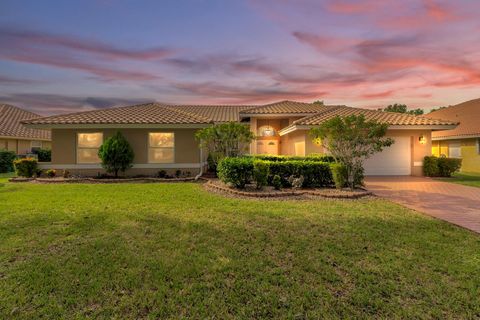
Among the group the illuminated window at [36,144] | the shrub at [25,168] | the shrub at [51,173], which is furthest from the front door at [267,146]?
the illuminated window at [36,144]

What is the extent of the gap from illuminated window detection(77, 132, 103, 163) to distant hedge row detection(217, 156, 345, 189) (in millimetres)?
8727

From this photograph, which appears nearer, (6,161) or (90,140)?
(90,140)

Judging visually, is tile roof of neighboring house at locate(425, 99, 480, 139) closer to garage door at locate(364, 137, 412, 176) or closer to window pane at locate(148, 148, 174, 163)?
garage door at locate(364, 137, 412, 176)

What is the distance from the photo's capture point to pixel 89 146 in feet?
51.2

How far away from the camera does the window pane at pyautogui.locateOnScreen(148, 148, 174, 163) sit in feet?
51.4

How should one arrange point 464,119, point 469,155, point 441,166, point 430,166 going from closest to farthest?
point 441,166
point 430,166
point 469,155
point 464,119

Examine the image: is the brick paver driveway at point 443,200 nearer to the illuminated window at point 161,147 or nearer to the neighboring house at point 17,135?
the illuminated window at point 161,147

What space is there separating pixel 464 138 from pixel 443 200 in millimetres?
17636

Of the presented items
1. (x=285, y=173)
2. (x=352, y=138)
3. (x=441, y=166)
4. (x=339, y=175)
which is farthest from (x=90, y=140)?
(x=441, y=166)

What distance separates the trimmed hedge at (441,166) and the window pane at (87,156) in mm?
20119

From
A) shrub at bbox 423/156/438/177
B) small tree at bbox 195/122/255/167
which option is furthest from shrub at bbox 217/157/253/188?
shrub at bbox 423/156/438/177

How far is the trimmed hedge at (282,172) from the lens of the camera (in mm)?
10688

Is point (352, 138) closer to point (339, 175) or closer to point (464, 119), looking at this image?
point (339, 175)

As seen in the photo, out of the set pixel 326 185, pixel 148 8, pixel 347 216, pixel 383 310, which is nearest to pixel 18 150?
pixel 148 8
